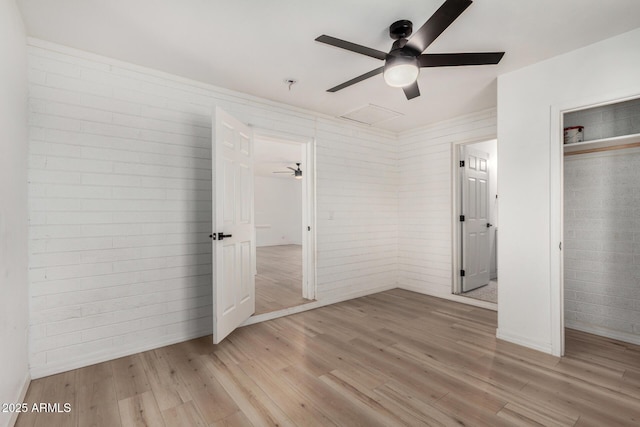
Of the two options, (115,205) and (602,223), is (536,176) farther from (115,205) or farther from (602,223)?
(115,205)

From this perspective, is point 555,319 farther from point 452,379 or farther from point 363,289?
point 363,289

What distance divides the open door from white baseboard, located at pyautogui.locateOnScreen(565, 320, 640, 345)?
3505 mm

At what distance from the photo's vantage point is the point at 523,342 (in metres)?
2.89

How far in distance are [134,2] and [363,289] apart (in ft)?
13.5

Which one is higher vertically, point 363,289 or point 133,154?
point 133,154

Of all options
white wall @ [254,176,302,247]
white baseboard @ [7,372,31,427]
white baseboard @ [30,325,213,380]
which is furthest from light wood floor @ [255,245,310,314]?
white wall @ [254,176,302,247]

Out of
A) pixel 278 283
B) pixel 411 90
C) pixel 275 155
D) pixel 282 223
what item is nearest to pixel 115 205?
pixel 411 90

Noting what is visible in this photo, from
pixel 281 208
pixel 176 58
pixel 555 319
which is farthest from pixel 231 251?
pixel 281 208

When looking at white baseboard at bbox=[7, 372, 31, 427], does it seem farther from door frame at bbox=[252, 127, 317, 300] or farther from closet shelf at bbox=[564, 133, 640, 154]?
closet shelf at bbox=[564, 133, 640, 154]

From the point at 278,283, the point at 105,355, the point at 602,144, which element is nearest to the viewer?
the point at 105,355

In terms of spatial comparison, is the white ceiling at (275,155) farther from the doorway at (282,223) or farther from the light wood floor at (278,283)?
the light wood floor at (278,283)

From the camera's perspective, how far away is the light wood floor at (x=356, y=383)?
192cm

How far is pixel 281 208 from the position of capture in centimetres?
1121

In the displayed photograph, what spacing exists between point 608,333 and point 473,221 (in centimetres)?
201
